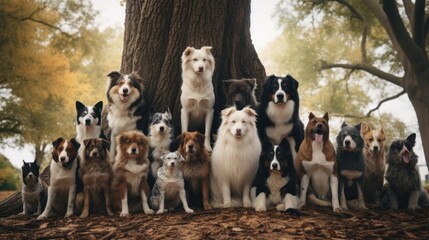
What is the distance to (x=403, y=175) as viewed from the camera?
6918 mm

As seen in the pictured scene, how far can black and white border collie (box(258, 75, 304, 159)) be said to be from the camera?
7305mm

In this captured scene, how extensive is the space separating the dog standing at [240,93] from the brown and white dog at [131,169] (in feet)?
6.29

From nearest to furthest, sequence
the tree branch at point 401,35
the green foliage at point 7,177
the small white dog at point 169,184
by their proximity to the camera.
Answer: the small white dog at point 169,184 → the tree branch at point 401,35 → the green foliage at point 7,177

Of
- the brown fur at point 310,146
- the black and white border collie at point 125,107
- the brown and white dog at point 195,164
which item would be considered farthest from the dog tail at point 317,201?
the black and white border collie at point 125,107

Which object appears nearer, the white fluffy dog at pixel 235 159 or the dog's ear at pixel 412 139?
the white fluffy dog at pixel 235 159

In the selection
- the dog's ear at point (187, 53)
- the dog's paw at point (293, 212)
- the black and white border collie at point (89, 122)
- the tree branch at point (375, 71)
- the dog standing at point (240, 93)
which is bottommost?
the dog's paw at point (293, 212)

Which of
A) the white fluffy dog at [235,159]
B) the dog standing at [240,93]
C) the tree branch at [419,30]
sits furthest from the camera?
the tree branch at [419,30]

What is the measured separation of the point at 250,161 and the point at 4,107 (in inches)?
697

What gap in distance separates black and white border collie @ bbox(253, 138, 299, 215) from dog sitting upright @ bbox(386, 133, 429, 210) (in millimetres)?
1651

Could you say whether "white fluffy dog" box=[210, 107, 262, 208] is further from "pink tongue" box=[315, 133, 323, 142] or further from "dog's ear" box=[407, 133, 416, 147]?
"dog's ear" box=[407, 133, 416, 147]

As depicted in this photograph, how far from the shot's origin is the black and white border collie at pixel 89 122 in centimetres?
739

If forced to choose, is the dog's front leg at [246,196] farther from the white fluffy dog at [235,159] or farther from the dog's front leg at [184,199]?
the dog's front leg at [184,199]

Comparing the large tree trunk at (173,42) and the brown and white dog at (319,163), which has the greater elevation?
the large tree trunk at (173,42)

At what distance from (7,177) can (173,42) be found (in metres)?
15.2
